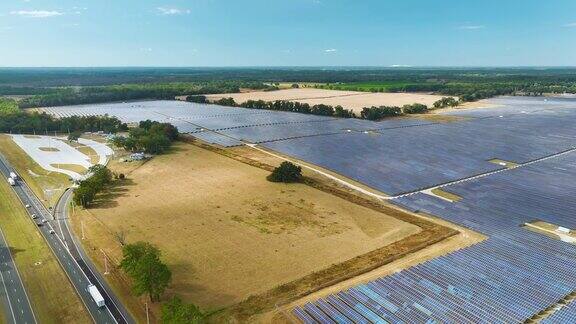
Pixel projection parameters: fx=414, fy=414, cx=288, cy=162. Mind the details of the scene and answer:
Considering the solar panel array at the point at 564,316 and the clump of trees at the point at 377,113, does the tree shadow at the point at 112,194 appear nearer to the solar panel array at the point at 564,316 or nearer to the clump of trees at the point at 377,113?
the solar panel array at the point at 564,316

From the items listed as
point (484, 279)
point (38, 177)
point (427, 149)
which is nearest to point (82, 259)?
point (38, 177)

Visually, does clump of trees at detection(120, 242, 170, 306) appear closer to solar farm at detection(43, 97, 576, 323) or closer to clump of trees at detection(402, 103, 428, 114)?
solar farm at detection(43, 97, 576, 323)

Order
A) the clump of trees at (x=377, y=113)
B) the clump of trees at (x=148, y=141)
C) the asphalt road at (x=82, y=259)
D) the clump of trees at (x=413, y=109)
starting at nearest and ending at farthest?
1. the asphalt road at (x=82, y=259)
2. the clump of trees at (x=148, y=141)
3. the clump of trees at (x=377, y=113)
4. the clump of trees at (x=413, y=109)

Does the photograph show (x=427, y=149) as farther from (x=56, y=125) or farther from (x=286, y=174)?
(x=56, y=125)

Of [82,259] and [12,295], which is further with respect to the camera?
[82,259]

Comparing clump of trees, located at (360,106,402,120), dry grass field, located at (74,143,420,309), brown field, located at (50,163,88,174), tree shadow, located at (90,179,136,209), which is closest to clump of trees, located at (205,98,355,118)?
clump of trees, located at (360,106,402,120)

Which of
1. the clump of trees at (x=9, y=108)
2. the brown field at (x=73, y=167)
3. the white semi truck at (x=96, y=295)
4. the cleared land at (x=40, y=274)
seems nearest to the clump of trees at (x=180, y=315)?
the white semi truck at (x=96, y=295)
